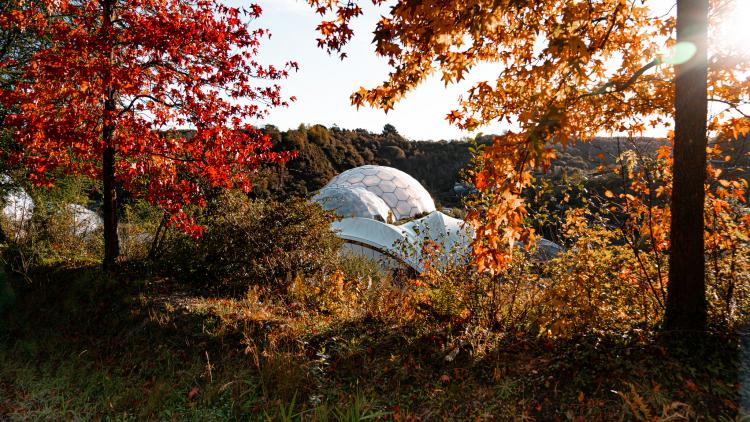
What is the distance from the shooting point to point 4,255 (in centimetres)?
853

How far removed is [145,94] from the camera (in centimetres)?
679

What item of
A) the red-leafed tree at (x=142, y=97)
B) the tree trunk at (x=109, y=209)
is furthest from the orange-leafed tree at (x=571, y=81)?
the tree trunk at (x=109, y=209)

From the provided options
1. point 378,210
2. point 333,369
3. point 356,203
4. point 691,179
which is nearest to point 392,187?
point 378,210

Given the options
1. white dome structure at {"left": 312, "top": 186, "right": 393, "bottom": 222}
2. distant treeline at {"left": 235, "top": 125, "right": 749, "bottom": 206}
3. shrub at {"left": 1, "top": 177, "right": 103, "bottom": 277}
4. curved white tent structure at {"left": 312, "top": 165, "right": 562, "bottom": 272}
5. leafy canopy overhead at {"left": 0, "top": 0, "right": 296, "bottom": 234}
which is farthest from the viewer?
distant treeline at {"left": 235, "top": 125, "right": 749, "bottom": 206}

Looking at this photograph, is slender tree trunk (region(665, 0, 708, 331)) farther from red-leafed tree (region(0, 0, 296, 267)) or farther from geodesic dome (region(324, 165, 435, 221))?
geodesic dome (region(324, 165, 435, 221))

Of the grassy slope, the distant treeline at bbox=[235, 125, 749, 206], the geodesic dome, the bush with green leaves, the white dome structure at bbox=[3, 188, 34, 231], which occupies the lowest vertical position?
the grassy slope

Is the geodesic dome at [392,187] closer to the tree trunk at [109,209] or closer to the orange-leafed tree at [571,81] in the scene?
the tree trunk at [109,209]

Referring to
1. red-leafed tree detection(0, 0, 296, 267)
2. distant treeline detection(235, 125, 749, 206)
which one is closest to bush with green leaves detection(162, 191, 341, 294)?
red-leafed tree detection(0, 0, 296, 267)

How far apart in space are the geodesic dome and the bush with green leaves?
18.8 m

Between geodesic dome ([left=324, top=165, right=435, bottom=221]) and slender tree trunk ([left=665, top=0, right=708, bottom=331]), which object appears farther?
geodesic dome ([left=324, top=165, right=435, bottom=221])

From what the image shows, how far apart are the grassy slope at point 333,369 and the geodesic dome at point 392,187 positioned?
Result: 69.0 ft

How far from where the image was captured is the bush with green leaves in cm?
673

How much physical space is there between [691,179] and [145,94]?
6914 mm

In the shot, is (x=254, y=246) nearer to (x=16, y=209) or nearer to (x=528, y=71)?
(x=528, y=71)
